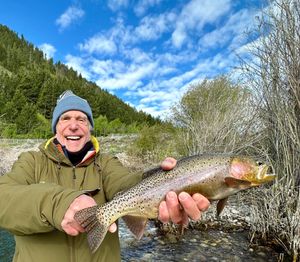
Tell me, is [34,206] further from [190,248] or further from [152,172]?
[190,248]

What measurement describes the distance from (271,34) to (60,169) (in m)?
6.34

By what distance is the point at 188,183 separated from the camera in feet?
9.20

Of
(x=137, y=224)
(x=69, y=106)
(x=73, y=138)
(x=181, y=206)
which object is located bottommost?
(x=137, y=224)

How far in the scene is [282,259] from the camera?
7.92 meters

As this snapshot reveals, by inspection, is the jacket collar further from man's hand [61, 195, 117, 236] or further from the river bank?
the river bank

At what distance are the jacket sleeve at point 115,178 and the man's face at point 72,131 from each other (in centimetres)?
32

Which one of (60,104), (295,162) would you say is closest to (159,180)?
(60,104)

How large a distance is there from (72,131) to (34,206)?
129 cm

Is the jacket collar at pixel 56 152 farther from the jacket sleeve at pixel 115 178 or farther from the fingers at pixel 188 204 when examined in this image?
the fingers at pixel 188 204

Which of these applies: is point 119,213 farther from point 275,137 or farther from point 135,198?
point 275,137

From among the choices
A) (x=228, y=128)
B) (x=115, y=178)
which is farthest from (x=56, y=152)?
(x=228, y=128)

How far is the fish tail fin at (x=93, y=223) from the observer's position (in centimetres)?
236

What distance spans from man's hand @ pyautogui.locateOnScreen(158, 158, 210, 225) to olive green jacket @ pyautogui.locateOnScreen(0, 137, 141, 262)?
1.65 feet

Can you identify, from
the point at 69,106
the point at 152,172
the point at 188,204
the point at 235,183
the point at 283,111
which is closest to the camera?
the point at 188,204
